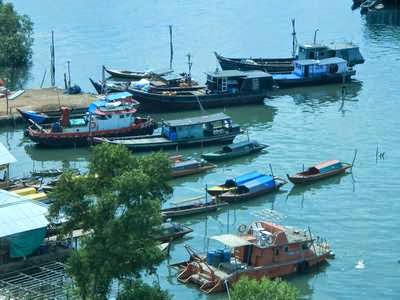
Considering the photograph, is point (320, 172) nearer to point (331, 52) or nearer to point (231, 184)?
point (231, 184)

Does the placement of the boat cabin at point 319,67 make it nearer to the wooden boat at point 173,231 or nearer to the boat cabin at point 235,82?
the boat cabin at point 235,82

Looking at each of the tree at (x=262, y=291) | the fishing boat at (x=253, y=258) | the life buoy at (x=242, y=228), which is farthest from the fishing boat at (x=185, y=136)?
the tree at (x=262, y=291)

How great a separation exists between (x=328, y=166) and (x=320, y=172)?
658 millimetres

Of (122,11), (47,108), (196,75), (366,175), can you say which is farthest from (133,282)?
(122,11)

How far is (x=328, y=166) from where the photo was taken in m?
45.0

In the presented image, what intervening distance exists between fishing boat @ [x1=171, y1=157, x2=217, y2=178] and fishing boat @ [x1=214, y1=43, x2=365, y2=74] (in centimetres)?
2207

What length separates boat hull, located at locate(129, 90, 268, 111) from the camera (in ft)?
188

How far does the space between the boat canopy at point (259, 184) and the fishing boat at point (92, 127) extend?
35.8ft

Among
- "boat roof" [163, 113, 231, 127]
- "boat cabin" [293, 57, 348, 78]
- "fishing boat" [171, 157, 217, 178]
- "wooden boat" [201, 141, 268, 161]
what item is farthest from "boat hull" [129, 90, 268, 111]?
"fishing boat" [171, 157, 217, 178]

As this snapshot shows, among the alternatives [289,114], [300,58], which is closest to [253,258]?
[289,114]

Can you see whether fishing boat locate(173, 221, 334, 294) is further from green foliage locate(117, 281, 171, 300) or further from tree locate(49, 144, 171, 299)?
green foliage locate(117, 281, 171, 300)

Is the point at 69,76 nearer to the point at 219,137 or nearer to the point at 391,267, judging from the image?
the point at 219,137

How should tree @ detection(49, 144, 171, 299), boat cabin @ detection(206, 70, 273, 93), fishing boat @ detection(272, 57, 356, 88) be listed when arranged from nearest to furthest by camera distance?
1. tree @ detection(49, 144, 171, 299)
2. boat cabin @ detection(206, 70, 273, 93)
3. fishing boat @ detection(272, 57, 356, 88)

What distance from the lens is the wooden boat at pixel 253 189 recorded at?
41.0m
